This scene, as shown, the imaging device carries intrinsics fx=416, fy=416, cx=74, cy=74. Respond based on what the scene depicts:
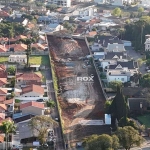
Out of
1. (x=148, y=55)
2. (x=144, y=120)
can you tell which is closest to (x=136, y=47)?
(x=148, y=55)

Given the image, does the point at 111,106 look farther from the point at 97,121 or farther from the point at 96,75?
the point at 96,75

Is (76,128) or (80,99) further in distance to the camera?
(80,99)

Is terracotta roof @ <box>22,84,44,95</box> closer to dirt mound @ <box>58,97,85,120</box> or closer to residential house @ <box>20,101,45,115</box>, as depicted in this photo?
dirt mound @ <box>58,97,85,120</box>

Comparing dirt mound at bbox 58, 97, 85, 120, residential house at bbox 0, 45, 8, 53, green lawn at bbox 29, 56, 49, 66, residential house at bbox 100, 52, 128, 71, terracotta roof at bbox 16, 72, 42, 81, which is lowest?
dirt mound at bbox 58, 97, 85, 120

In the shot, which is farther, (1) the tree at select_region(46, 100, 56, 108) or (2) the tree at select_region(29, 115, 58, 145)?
(1) the tree at select_region(46, 100, 56, 108)

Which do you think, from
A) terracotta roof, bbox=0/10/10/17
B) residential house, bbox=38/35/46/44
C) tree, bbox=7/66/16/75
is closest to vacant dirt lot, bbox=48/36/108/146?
residential house, bbox=38/35/46/44
